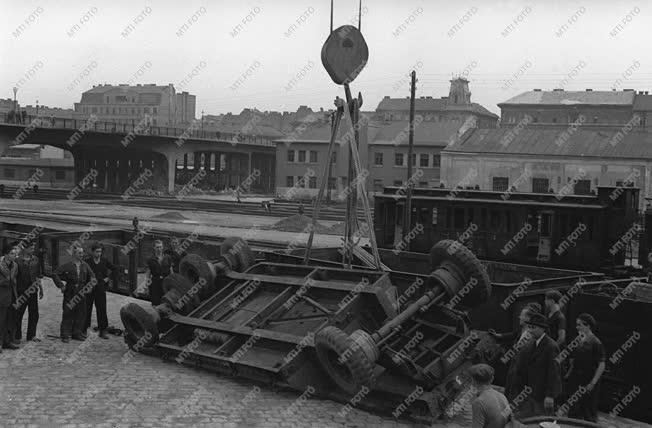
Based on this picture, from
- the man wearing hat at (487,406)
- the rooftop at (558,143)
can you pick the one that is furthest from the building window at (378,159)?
the man wearing hat at (487,406)

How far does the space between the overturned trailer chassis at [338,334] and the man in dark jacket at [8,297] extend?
5.74 ft

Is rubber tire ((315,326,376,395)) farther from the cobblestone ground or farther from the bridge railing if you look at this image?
the bridge railing

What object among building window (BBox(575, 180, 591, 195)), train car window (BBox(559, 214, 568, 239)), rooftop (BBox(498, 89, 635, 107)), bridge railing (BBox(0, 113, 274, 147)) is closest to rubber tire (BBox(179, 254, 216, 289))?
train car window (BBox(559, 214, 568, 239))

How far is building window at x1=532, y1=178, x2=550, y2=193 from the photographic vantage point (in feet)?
142

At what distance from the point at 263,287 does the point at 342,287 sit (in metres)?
1.83

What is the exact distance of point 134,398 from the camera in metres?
9.16

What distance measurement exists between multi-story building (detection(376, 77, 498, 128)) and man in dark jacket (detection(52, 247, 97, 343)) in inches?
3514

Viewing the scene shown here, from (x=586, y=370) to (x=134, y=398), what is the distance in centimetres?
564

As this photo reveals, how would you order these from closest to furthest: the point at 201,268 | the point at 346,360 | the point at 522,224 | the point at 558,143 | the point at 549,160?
the point at 346,360
the point at 201,268
the point at 522,224
the point at 549,160
the point at 558,143

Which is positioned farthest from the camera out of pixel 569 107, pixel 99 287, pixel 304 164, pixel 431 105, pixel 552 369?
pixel 431 105

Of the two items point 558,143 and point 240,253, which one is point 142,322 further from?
point 558,143

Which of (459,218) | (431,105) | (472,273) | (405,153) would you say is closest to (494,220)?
(459,218)

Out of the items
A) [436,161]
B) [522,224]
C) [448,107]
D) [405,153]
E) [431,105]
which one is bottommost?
[522,224]

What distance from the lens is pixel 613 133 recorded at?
144 feet
